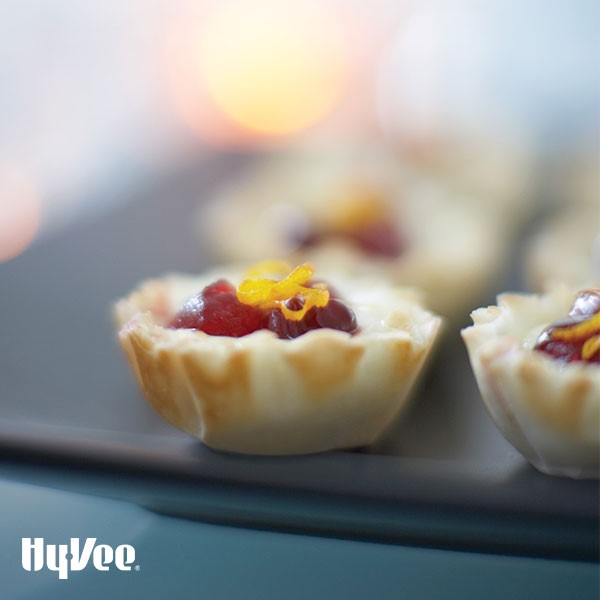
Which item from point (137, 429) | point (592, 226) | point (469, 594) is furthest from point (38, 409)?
point (592, 226)

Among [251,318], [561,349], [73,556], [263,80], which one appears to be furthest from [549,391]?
[263,80]

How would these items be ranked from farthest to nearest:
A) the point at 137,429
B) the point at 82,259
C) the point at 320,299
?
the point at 82,259
the point at 137,429
the point at 320,299

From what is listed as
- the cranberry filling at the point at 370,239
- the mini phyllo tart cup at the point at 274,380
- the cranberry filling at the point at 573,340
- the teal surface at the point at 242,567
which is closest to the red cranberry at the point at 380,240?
the cranberry filling at the point at 370,239

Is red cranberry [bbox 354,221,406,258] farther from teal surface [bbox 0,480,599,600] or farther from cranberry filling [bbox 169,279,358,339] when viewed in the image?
teal surface [bbox 0,480,599,600]

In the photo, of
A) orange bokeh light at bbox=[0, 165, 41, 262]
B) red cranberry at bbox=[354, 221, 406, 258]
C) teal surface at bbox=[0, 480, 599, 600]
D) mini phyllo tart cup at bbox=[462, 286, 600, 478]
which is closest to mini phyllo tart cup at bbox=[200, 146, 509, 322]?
red cranberry at bbox=[354, 221, 406, 258]

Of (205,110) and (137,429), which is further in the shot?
(205,110)

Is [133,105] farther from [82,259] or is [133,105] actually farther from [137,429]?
[137,429]

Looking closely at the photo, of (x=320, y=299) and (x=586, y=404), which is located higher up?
(x=320, y=299)
